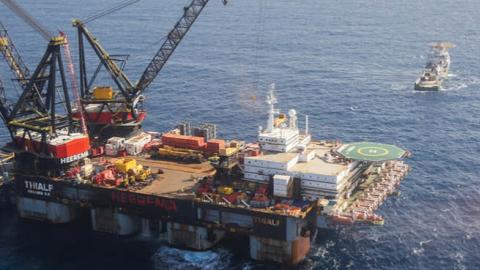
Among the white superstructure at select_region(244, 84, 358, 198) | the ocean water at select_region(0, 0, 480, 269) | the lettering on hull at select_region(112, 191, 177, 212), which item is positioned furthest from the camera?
the lettering on hull at select_region(112, 191, 177, 212)

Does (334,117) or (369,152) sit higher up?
(369,152)

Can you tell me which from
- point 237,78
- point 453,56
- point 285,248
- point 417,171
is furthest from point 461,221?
point 453,56

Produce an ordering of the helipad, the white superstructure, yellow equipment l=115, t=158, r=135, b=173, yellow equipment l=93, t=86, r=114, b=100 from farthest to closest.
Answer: yellow equipment l=93, t=86, r=114, b=100
yellow equipment l=115, t=158, r=135, b=173
the helipad
the white superstructure

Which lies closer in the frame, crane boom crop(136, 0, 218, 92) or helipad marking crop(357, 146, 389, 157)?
helipad marking crop(357, 146, 389, 157)

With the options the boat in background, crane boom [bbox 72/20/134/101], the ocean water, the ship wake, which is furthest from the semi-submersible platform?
the boat in background

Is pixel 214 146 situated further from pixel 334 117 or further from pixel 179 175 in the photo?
pixel 334 117

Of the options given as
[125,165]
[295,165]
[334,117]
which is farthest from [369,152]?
[334,117]

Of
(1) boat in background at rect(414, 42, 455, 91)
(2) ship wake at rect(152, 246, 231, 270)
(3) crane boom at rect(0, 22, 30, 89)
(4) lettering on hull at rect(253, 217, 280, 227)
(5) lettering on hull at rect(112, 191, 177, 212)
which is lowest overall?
(2) ship wake at rect(152, 246, 231, 270)

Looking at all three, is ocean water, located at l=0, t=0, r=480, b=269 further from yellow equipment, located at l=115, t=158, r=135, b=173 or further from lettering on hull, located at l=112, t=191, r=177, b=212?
yellow equipment, located at l=115, t=158, r=135, b=173

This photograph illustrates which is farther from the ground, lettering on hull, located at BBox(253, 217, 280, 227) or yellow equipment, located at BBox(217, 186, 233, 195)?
yellow equipment, located at BBox(217, 186, 233, 195)
